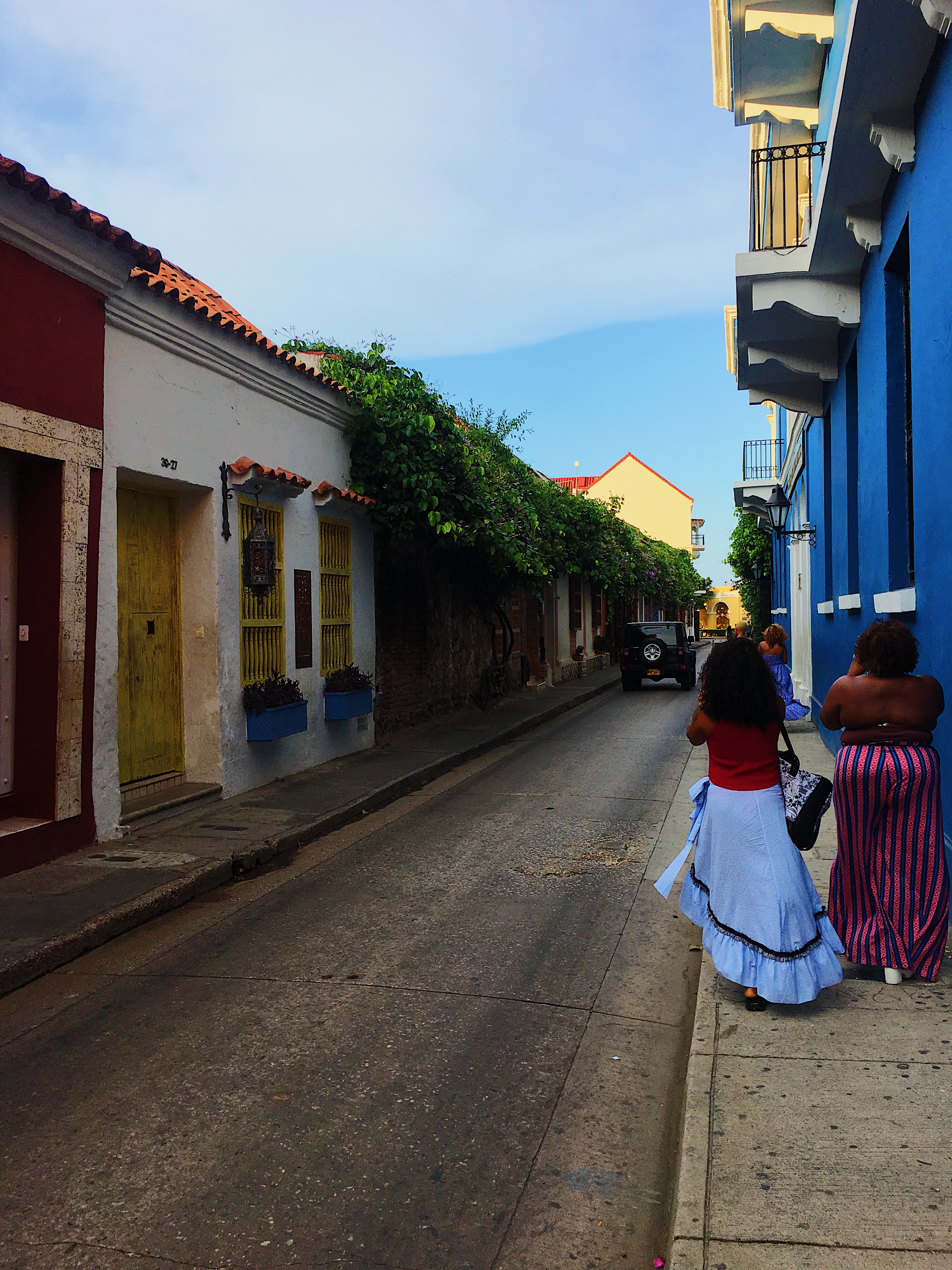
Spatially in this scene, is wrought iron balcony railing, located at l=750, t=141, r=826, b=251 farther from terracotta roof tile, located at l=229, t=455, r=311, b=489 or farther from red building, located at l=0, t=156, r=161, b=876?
red building, located at l=0, t=156, r=161, b=876

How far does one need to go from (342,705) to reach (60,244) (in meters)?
5.86

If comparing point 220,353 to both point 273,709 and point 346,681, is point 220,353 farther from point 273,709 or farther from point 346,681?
point 346,681

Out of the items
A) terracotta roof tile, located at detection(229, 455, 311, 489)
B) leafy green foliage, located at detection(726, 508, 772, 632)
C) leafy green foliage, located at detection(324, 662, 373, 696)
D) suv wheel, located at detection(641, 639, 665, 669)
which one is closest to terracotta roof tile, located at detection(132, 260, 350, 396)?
terracotta roof tile, located at detection(229, 455, 311, 489)

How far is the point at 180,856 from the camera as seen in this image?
7074mm

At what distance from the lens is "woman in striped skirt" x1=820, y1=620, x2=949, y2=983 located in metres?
4.34

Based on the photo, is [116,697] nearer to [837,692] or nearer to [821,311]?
[837,692]

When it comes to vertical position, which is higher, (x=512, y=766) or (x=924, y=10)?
(x=924, y=10)

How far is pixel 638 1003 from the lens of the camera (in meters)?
4.63

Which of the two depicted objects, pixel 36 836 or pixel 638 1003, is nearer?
pixel 638 1003

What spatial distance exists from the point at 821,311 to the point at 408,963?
682cm

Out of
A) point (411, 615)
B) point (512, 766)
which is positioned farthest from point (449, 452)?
point (512, 766)

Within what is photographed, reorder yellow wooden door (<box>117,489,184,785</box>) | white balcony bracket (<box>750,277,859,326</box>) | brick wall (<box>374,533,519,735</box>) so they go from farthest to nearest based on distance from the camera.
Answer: brick wall (<box>374,533,519,735</box>)
white balcony bracket (<box>750,277,859,326</box>)
yellow wooden door (<box>117,489,184,785</box>)

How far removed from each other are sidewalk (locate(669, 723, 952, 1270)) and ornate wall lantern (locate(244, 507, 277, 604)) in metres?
6.19

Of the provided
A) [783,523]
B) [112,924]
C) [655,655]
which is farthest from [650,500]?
[112,924]
